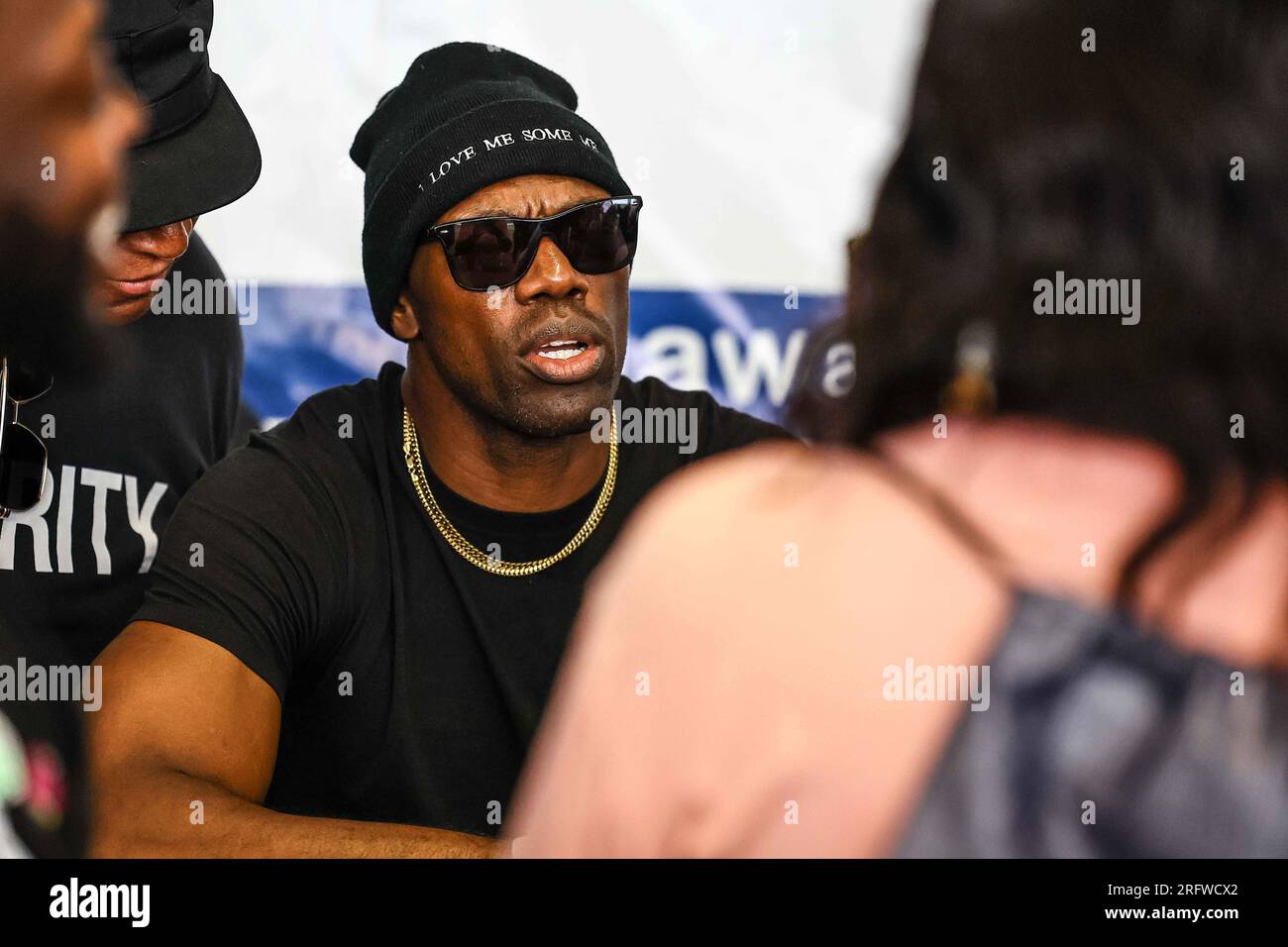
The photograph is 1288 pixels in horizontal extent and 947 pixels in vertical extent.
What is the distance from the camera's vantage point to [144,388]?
2672 mm

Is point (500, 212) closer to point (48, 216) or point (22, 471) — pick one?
point (22, 471)

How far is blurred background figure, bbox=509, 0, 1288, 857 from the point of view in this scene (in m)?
0.84

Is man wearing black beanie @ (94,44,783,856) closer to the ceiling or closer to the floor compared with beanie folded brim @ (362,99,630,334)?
closer to the floor

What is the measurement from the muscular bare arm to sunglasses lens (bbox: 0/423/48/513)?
0.32 metres

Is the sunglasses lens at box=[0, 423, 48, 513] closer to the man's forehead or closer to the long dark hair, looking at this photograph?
the man's forehead

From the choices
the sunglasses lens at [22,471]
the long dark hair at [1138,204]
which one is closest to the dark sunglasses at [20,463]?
the sunglasses lens at [22,471]

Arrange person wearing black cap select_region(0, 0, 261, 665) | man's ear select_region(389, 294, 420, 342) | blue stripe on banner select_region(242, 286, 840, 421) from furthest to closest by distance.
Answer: blue stripe on banner select_region(242, 286, 840, 421) < man's ear select_region(389, 294, 420, 342) < person wearing black cap select_region(0, 0, 261, 665)

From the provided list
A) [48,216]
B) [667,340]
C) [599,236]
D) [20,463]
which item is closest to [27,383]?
[20,463]

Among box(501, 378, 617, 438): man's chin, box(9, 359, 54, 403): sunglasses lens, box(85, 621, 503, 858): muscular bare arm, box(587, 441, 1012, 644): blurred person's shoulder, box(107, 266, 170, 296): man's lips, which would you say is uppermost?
box(107, 266, 170, 296): man's lips

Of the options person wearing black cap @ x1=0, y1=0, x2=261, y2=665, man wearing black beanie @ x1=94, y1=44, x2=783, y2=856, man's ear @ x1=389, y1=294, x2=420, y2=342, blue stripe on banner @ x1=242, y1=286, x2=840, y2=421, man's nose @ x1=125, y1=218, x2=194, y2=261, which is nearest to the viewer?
man wearing black beanie @ x1=94, y1=44, x2=783, y2=856

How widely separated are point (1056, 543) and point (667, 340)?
2208mm

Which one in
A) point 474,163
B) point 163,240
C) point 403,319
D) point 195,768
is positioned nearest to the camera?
point 195,768

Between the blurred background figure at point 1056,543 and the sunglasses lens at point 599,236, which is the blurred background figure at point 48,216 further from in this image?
the sunglasses lens at point 599,236

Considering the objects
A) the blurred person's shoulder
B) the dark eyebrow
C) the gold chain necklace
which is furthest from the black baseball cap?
the blurred person's shoulder
